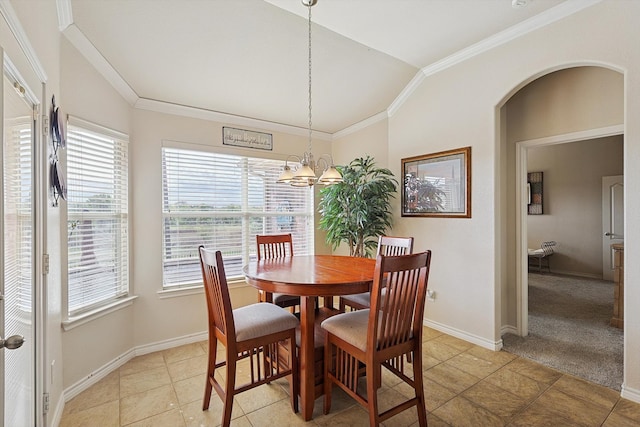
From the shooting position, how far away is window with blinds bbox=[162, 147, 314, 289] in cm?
326

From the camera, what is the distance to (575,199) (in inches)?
240

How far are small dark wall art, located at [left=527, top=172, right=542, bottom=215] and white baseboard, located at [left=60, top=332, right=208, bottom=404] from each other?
7.07 meters

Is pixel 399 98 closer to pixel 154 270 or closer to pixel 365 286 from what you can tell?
pixel 365 286

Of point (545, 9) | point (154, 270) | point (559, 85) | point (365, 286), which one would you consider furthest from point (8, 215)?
point (559, 85)

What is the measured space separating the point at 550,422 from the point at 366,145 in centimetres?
343

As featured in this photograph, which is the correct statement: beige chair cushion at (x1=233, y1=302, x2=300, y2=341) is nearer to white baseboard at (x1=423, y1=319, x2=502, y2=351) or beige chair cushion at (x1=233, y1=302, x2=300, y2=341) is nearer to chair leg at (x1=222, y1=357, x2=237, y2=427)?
chair leg at (x1=222, y1=357, x2=237, y2=427)

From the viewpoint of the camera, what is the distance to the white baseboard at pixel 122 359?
2.26 meters

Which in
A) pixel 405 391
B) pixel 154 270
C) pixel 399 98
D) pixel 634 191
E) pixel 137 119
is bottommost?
pixel 405 391

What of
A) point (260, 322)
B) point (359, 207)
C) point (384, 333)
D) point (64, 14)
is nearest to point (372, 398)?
point (384, 333)

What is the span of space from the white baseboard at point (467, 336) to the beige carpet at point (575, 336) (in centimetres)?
16

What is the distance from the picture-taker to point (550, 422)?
1.91m

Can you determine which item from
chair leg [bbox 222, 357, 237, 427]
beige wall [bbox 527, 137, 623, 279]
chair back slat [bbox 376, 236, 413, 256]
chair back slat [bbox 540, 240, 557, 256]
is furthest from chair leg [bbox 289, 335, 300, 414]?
beige wall [bbox 527, 137, 623, 279]

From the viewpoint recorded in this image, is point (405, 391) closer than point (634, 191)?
No

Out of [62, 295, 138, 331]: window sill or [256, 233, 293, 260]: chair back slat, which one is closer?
[62, 295, 138, 331]: window sill
